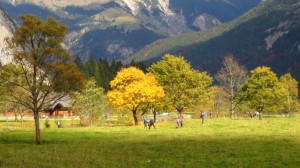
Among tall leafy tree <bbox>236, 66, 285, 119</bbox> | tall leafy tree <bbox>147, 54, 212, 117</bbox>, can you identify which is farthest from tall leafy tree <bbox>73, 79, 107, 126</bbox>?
tall leafy tree <bbox>236, 66, 285, 119</bbox>

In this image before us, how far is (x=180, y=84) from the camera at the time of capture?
89875 mm

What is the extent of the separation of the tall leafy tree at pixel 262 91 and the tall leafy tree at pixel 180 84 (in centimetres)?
1075

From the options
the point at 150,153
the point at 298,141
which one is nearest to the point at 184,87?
the point at 298,141

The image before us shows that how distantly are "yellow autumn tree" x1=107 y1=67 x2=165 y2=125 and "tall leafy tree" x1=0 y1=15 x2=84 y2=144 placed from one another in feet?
119

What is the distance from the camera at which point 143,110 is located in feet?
297

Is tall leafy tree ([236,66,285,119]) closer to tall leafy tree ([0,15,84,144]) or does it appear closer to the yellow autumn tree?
the yellow autumn tree

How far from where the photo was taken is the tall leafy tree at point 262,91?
310 feet

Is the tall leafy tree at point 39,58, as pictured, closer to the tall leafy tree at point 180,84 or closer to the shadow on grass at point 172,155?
the shadow on grass at point 172,155

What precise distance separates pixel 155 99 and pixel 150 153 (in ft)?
161

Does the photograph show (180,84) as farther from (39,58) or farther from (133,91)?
(39,58)

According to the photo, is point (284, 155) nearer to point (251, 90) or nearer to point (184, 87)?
point (184, 87)

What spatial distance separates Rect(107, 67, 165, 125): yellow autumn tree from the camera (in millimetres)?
81938

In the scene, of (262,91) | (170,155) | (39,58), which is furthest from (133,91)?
(170,155)

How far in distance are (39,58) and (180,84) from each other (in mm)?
49642
